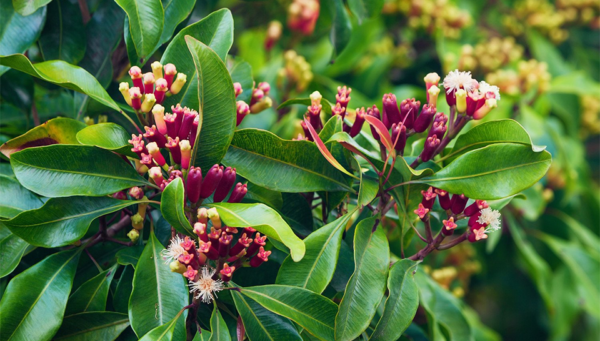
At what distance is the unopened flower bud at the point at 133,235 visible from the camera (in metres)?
0.82

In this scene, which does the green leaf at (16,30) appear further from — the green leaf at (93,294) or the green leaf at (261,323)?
the green leaf at (261,323)

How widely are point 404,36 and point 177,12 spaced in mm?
1942

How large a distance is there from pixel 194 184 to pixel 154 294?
0.54 feet

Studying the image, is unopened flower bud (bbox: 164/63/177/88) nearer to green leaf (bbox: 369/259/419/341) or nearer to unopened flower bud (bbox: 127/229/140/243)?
unopened flower bud (bbox: 127/229/140/243)

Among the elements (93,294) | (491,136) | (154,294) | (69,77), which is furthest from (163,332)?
(491,136)

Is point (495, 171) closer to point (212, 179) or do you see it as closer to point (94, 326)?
point (212, 179)

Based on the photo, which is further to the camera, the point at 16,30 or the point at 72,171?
the point at 16,30

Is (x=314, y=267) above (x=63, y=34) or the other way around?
the other way around

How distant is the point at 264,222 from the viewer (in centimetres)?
66

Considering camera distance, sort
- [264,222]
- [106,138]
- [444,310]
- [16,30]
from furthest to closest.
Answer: [444,310]
[16,30]
[106,138]
[264,222]

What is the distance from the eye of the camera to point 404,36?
2672 millimetres

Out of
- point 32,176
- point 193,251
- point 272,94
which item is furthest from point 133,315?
point 272,94

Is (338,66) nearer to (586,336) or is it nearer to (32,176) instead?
(32,176)

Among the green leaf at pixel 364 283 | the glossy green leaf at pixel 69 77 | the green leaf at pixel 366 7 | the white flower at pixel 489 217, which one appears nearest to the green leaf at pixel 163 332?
the green leaf at pixel 364 283
